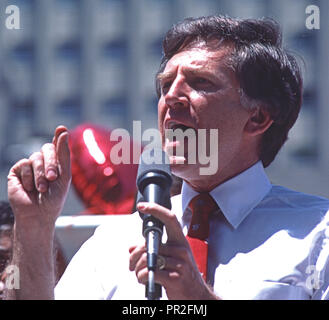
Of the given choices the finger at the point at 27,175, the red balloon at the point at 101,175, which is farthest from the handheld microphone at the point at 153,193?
the red balloon at the point at 101,175

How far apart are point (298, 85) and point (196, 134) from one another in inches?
19.7

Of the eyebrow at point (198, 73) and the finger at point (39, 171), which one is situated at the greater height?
the eyebrow at point (198, 73)

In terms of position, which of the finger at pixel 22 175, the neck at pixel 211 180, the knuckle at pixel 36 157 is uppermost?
the knuckle at pixel 36 157

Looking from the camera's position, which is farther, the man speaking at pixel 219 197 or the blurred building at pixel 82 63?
the blurred building at pixel 82 63

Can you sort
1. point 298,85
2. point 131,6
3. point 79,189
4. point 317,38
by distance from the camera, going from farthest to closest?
1. point 131,6
2. point 317,38
3. point 79,189
4. point 298,85

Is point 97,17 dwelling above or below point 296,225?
above

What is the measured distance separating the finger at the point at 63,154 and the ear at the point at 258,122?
2.10ft

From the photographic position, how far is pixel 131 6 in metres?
33.0

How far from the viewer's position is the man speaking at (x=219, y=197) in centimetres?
177

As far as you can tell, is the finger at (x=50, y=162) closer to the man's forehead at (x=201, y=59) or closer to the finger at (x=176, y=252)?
the finger at (x=176, y=252)

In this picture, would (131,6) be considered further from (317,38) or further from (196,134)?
(196,134)

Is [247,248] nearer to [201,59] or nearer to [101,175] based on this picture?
[201,59]

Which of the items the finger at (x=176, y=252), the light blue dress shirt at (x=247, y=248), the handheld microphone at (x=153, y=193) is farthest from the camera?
the light blue dress shirt at (x=247, y=248)
